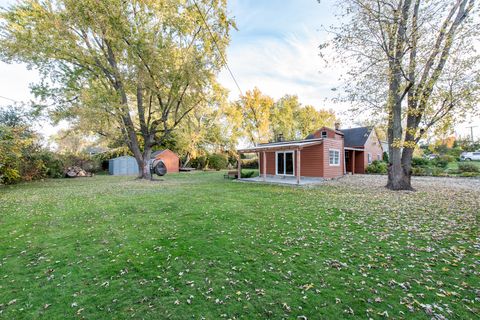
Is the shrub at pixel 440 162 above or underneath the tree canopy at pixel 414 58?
underneath

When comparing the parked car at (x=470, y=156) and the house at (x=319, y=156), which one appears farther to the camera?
the parked car at (x=470, y=156)

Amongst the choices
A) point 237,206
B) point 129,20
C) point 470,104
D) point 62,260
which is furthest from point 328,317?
point 129,20

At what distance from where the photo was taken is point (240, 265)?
3.42 m

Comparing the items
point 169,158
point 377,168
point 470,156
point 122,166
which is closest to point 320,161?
point 377,168

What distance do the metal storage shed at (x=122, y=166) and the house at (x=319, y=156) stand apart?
1448cm

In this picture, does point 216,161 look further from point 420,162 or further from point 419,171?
point 420,162

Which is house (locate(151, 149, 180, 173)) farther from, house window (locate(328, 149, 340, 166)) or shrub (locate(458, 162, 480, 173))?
shrub (locate(458, 162, 480, 173))

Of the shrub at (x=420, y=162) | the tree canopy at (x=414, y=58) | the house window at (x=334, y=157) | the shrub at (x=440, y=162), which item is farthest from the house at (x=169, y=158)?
the shrub at (x=440, y=162)

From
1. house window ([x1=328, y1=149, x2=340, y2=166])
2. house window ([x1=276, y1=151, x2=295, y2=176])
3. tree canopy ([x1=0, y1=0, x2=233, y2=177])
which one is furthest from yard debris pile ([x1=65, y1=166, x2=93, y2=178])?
house window ([x1=328, y1=149, x2=340, y2=166])

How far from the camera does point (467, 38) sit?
7652mm

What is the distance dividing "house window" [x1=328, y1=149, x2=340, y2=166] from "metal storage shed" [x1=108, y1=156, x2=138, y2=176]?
20.1 m

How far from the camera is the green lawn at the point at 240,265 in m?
2.47

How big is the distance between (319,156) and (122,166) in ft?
67.6

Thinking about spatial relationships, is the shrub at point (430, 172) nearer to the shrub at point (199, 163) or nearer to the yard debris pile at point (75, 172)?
the shrub at point (199, 163)
